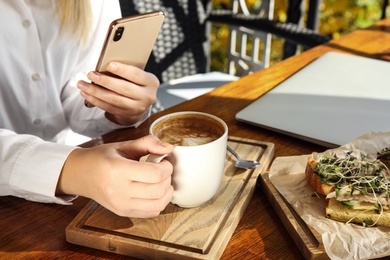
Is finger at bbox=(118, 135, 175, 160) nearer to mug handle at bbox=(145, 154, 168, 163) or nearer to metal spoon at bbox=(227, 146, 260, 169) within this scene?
mug handle at bbox=(145, 154, 168, 163)

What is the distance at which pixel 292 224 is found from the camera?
0.70 m

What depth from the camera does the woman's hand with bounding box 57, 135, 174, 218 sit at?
25.8 inches

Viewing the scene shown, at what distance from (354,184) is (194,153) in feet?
0.76

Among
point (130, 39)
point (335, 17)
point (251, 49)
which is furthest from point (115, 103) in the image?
point (335, 17)

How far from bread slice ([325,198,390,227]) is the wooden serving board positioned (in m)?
0.13

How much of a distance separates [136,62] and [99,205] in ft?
1.00

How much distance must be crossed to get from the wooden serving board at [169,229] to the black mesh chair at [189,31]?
889 millimetres

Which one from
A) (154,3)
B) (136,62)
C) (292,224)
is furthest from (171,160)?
(154,3)

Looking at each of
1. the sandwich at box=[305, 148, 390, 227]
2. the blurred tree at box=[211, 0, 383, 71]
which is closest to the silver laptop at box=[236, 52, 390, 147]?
the sandwich at box=[305, 148, 390, 227]

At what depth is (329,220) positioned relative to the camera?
2.28ft

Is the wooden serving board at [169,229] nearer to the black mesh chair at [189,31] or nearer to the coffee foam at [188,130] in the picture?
the coffee foam at [188,130]

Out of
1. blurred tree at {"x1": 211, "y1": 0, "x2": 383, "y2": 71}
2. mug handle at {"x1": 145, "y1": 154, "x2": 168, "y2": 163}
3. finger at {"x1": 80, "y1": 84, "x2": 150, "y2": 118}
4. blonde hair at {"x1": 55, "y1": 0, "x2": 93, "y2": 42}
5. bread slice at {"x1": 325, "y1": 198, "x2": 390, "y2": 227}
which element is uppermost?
blonde hair at {"x1": 55, "y1": 0, "x2": 93, "y2": 42}

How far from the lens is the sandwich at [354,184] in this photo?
687mm

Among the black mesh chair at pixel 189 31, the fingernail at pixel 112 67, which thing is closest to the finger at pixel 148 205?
the fingernail at pixel 112 67
